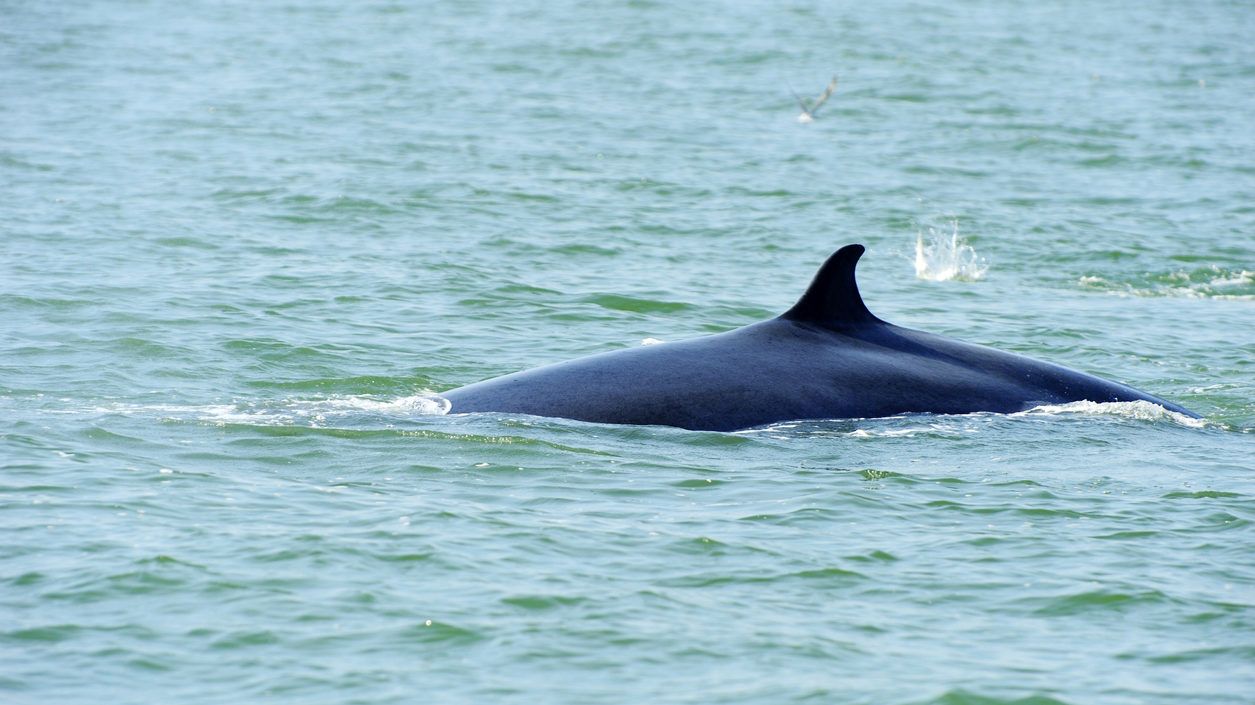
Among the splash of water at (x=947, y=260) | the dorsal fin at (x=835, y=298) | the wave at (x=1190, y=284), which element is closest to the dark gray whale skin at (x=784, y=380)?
the dorsal fin at (x=835, y=298)

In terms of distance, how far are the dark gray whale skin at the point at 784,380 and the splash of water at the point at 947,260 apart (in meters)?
8.69

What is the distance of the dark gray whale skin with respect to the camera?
12281 mm

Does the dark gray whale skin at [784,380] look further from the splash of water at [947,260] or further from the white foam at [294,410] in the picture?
the splash of water at [947,260]

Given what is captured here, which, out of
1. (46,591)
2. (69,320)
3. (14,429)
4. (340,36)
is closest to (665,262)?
(69,320)

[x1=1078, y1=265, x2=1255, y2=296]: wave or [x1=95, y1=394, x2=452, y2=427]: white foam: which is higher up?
[x1=1078, y1=265, x2=1255, y2=296]: wave

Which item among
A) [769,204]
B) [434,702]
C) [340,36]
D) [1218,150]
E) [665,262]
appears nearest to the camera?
[434,702]

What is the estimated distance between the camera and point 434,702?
786cm

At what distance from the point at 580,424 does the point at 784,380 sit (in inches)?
56.4

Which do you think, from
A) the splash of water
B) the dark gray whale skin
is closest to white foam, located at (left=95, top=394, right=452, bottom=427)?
the dark gray whale skin

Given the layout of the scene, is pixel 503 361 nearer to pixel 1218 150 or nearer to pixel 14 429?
pixel 14 429

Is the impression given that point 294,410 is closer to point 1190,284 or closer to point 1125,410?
point 1125,410

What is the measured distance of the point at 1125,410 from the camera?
13.5 meters

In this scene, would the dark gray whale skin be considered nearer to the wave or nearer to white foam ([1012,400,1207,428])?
white foam ([1012,400,1207,428])

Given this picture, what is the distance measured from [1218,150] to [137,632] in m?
27.1
